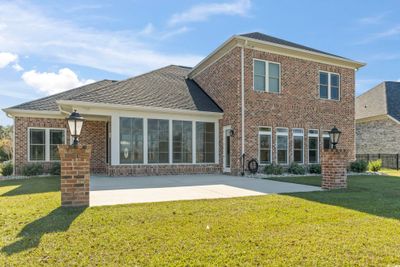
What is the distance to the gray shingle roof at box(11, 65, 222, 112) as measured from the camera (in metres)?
13.0

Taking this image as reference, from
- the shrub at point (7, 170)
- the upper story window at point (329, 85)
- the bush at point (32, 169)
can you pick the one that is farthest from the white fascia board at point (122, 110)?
the upper story window at point (329, 85)

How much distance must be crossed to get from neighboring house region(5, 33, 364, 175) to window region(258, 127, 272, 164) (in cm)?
5

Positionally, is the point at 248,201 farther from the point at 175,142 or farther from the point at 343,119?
the point at 343,119

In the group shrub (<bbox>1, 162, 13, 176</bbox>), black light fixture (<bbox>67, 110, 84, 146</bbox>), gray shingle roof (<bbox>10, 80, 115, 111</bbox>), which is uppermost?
gray shingle roof (<bbox>10, 80, 115, 111</bbox>)

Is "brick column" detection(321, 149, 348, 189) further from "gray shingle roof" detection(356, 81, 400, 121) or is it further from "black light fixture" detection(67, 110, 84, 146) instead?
"gray shingle roof" detection(356, 81, 400, 121)

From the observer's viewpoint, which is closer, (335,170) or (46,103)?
(335,170)

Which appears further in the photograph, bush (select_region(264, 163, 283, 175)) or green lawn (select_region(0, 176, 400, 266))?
bush (select_region(264, 163, 283, 175))

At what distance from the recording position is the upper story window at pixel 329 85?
53.0ft

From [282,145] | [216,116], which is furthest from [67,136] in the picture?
[282,145]

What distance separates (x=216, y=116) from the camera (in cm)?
1496

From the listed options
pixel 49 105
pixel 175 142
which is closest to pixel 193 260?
pixel 175 142

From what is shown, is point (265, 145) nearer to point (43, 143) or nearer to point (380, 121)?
point (43, 143)

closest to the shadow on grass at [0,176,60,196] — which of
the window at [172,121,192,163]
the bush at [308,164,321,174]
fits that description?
the window at [172,121,192,163]

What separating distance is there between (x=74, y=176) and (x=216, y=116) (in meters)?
9.90
